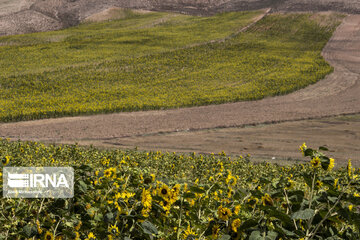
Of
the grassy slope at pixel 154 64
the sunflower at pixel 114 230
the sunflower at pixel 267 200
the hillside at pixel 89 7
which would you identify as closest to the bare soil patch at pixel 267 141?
the grassy slope at pixel 154 64

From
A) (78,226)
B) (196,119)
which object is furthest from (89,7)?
(78,226)

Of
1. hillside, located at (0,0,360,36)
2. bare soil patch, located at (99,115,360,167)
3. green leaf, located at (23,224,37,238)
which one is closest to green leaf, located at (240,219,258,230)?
green leaf, located at (23,224,37,238)

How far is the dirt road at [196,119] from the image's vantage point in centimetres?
2602

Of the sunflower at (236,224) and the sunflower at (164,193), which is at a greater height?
the sunflower at (164,193)

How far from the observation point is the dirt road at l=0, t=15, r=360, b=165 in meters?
26.0

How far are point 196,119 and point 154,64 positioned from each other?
2475cm

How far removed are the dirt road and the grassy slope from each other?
6.92 feet

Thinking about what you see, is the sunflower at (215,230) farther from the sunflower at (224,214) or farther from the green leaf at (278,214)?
the green leaf at (278,214)

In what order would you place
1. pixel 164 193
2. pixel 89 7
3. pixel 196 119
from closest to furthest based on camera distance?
pixel 164 193 < pixel 196 119 < pixel 89 7

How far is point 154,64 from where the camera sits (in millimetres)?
53062

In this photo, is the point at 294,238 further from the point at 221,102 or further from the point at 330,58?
the point at 330,58

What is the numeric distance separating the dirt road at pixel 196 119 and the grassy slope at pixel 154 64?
211cm

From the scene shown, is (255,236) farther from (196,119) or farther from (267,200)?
(196,119)

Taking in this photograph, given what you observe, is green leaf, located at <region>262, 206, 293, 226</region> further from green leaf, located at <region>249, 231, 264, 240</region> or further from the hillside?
the hillside
